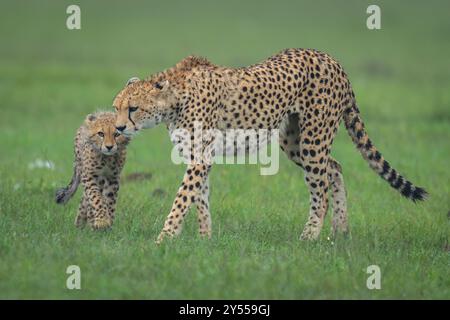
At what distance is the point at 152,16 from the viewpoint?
33.8 meters

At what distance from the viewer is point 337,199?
9.40 m

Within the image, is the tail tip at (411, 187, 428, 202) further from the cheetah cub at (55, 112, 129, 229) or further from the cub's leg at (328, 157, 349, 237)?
the cheetah cub at (55, 112, 129, 229)

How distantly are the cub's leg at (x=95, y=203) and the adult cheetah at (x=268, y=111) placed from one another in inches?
25.8

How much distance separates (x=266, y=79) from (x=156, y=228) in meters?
1.51

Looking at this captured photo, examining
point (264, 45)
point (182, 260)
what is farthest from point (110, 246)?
point (264, 45)

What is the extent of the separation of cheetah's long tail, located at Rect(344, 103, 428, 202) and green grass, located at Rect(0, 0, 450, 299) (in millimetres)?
370

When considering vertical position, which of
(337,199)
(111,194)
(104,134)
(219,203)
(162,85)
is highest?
(162,85)

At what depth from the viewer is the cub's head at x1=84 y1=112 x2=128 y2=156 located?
28.9 feet

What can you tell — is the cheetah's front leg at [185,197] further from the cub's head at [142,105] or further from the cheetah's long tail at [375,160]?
the cheetah's long tail at [375,160]

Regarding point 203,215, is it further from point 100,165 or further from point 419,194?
point 419,194

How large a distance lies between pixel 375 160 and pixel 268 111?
110 centimetres

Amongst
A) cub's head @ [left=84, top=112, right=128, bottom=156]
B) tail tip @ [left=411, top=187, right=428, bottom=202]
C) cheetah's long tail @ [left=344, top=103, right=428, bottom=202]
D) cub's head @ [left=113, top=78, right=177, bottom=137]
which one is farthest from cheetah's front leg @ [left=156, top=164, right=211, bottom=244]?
tail tip @ [left=411, top=187, right=428, bottom=202]

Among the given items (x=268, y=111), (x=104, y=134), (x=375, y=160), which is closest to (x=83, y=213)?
(x=104, y=134)

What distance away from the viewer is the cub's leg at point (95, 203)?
28.3 ft
